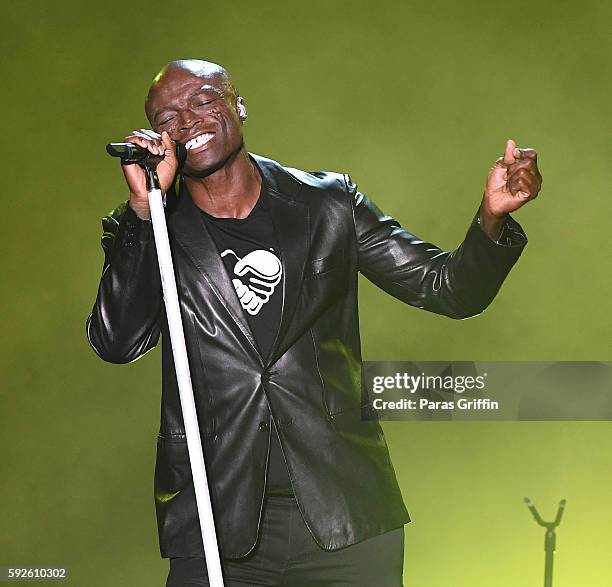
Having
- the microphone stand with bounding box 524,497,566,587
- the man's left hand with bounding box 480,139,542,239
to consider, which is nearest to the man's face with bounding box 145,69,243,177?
the man's left hand with bounding box 480,139,542,239

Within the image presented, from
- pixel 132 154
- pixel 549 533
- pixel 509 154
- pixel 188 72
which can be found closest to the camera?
pixel 132 154

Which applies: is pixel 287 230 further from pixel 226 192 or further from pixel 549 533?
pixel 549 533

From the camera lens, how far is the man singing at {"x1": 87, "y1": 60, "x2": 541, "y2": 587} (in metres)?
1.87

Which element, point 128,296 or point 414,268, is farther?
point 414,268

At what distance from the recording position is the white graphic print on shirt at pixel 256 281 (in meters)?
1.94

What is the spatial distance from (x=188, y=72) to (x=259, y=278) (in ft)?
1.33

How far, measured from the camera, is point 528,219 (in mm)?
3393

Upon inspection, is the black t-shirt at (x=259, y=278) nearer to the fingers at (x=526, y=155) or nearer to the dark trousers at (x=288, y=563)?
the dark trousers at (x=288, y=563)

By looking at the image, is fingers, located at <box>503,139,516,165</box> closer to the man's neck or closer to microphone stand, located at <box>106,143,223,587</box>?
the man's neck

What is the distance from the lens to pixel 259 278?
195 cm

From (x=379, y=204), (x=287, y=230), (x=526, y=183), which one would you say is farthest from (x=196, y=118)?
(x=379, y=204)

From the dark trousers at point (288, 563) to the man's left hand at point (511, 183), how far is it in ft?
1.94

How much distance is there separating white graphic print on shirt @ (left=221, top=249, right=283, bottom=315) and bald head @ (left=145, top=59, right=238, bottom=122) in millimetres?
334

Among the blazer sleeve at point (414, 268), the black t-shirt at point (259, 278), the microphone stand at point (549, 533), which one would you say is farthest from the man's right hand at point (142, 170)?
the microphone stand at point (549, 533)
